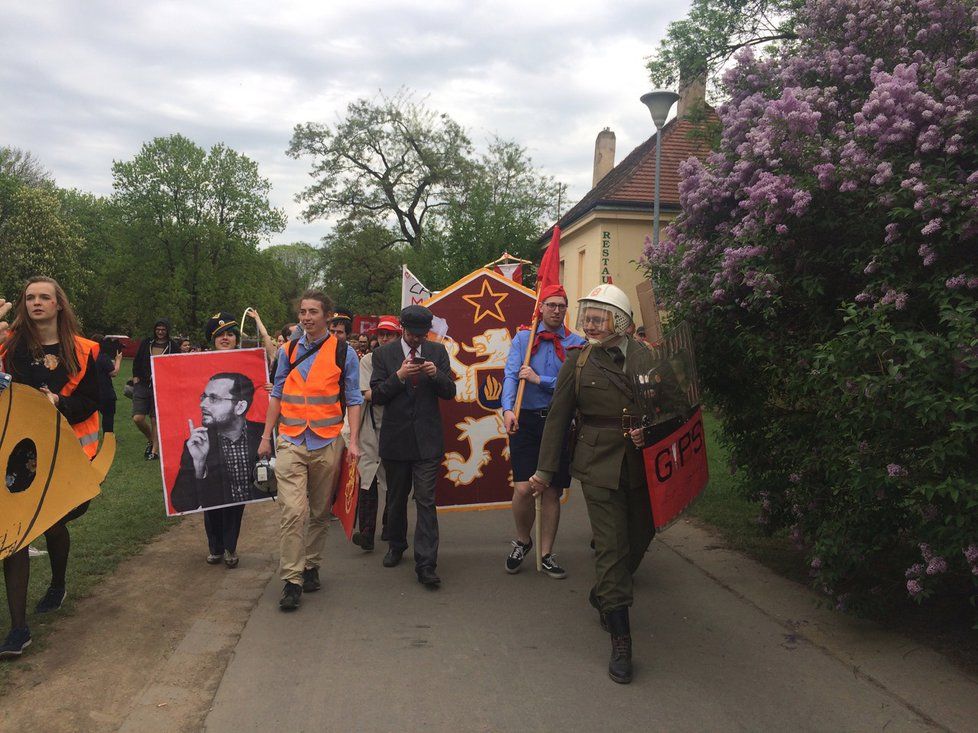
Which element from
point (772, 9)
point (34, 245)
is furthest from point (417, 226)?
point (772, 9)

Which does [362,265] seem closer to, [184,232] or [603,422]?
[184,232]

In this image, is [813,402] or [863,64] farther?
[863,64]

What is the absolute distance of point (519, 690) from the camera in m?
3.96

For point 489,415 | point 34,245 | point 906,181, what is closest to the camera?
point 906,181

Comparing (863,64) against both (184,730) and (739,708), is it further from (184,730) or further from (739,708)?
(184,730)

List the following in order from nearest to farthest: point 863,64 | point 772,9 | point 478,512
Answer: point 863,64, point 478,512, point 772,9

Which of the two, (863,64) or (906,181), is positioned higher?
(863,64)

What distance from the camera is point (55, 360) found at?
4711 mm

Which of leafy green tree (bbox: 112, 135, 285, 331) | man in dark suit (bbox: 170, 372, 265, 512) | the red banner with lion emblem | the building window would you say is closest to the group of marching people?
man in dark suit (bbox: 170, 372, 265, 512)

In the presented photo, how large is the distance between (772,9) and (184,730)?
1299 cm

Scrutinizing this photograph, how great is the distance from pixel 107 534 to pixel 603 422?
458 centimetres

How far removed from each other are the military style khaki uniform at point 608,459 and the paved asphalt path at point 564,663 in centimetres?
48

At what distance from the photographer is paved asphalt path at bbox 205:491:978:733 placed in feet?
12.0

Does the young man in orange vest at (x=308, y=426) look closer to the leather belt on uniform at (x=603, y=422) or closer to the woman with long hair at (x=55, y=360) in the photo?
the woman with long hair at (x=55, y=360)
